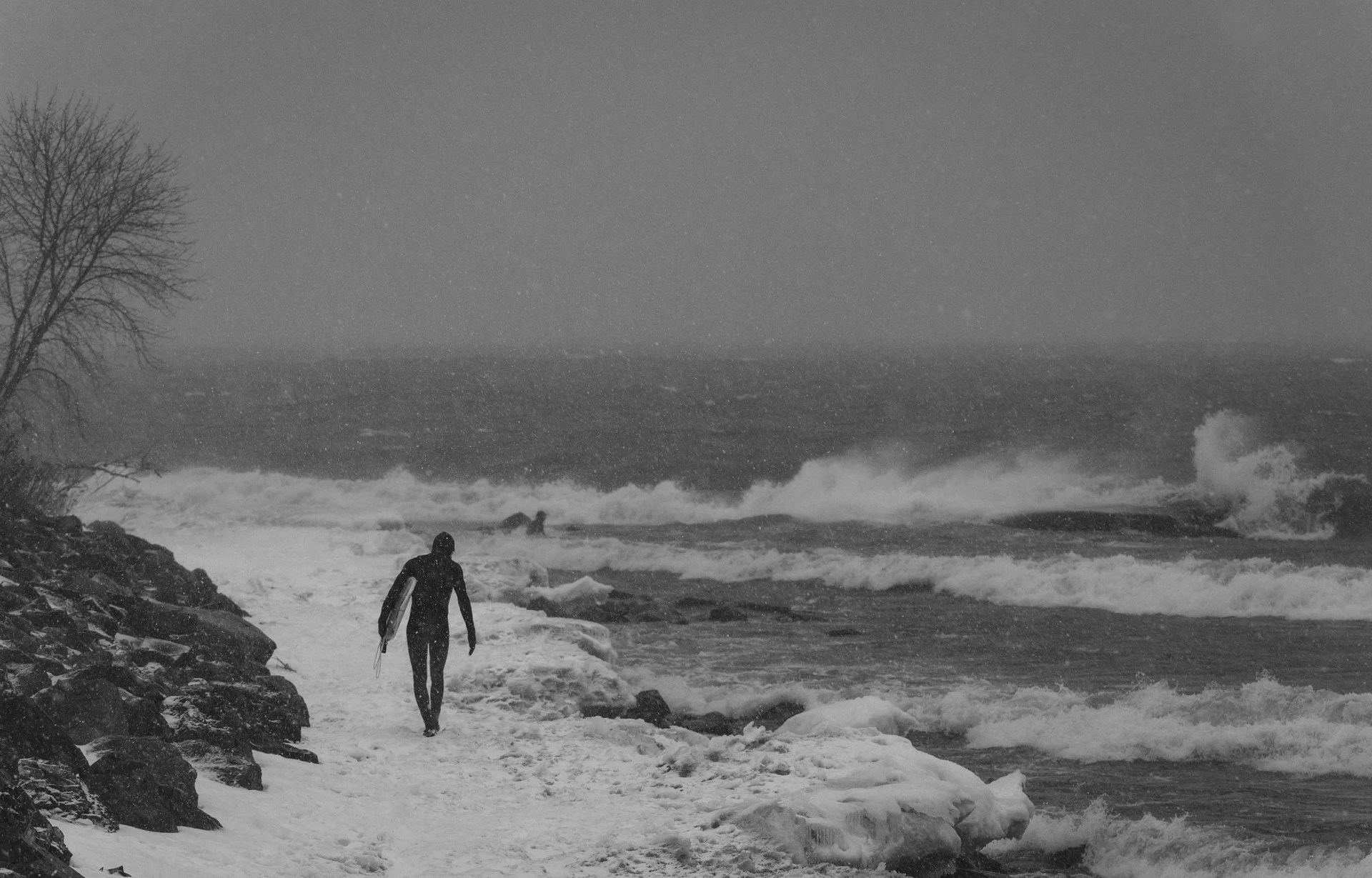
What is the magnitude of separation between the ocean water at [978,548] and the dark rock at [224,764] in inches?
233

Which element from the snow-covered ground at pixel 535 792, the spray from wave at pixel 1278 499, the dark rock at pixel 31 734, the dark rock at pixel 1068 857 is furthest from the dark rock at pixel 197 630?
the spray from wave at pixel 1278 499

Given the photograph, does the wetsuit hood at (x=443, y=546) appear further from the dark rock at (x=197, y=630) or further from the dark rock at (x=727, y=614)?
the dark rock at (x=727, y=614)

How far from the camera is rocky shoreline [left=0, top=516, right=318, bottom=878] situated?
6.75m

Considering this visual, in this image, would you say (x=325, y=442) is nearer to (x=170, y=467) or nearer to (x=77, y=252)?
(x=170, y=467)

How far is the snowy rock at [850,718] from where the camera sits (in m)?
11.8

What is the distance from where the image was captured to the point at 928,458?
52.2 metres

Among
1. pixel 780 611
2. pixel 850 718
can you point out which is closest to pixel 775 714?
pixel 850 718

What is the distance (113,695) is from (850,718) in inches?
272

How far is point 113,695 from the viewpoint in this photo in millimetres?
8180

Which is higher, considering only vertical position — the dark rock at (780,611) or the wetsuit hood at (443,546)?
the wetsuit hood at (443,546)

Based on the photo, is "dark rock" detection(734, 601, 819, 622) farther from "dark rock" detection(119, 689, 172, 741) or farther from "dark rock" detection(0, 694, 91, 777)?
"dark rock" detection(0, 694, 91, 777)

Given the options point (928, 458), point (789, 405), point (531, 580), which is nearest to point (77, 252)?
point (531, 580)

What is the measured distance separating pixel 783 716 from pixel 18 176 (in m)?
12.4

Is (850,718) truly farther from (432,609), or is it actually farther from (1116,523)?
(1116,523)
